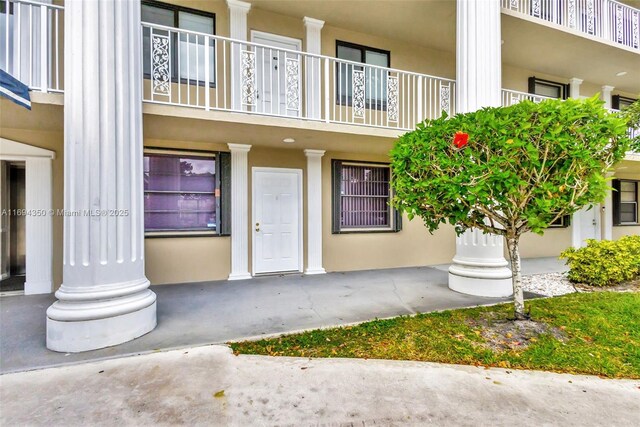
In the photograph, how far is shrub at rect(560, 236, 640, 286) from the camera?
6.05 metres

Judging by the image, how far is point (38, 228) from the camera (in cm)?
555

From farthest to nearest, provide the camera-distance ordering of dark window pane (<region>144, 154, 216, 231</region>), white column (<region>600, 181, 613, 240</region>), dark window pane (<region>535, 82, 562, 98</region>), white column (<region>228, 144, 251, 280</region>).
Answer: white column (<region>600, 181, 613, 240</region>) → dark window pane (<region>535, 82, 562, 98</region>) → white column (<region>228, 144, 251, 280</region>) → dark window pane (<region>144, 154, 216, 231</region>)

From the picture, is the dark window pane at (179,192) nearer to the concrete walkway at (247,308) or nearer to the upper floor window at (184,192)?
the upper floor window at (184,192)

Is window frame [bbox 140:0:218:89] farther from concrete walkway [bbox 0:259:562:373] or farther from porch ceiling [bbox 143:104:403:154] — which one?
concrete walkway [bbox 0:259:562:373]

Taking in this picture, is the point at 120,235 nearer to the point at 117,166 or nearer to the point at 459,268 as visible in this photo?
the point at 117,166

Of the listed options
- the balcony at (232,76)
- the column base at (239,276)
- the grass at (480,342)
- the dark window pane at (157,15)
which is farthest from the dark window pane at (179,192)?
the grass at (480,342)

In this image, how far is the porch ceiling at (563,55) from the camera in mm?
7040

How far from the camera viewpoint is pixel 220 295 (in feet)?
18.1

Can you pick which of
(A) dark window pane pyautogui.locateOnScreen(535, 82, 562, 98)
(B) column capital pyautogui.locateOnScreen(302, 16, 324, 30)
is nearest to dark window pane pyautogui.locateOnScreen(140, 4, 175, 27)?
(B) column capital pyautogui.locateOnScreen(302, 16, 324, 30)

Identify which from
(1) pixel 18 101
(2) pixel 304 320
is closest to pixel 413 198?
(2) pixel 304 320

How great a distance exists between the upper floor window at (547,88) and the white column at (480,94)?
4800mm

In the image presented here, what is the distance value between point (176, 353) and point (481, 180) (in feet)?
12.7

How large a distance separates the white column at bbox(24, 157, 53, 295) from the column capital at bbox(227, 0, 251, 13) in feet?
15.1

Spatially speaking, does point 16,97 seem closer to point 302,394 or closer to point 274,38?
point 302,394
